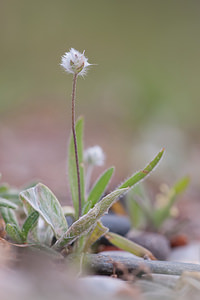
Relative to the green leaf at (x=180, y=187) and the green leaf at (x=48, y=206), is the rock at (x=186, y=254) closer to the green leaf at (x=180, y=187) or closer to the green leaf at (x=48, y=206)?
the green leaf at (x=180, y=187)

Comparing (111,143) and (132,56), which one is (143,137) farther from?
(132,56)

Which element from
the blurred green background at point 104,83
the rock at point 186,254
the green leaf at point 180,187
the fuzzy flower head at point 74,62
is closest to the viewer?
the fuzzy flower head at point 74,62

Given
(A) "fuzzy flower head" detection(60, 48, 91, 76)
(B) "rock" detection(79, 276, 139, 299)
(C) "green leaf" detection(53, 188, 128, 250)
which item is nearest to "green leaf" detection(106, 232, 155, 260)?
(C) "green leaf" detection(53, 188, 128, 250)

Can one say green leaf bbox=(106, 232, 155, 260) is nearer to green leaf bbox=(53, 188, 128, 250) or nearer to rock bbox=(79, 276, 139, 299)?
green leaf bbox=(53, 188, 128, 250)

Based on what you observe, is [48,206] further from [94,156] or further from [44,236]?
[94,156]

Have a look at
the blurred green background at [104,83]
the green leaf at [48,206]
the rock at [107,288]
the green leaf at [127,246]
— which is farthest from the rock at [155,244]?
the blurred green background at [104,83]

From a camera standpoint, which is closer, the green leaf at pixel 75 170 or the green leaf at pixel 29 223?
the green leaf at pixel 29 223
